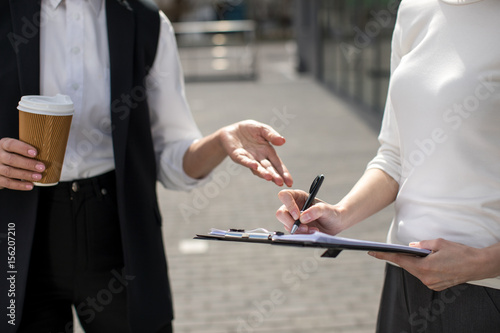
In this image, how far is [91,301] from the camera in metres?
1.80

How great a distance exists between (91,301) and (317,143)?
6.67 metres

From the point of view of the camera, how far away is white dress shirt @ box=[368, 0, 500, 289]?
55.1 inches

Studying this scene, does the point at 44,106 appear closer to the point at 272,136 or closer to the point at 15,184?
the point at 15,184

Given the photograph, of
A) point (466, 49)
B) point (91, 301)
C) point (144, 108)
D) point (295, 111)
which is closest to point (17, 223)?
point (91, 301)

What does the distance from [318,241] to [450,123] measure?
50cm

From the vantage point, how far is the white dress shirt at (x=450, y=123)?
1.40m

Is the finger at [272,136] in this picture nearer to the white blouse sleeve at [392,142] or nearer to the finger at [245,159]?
the finger at [245,159]

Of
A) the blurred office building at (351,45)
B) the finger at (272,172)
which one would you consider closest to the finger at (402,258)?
the finger at (272,172)

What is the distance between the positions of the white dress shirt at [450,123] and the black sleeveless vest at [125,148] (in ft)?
2.49

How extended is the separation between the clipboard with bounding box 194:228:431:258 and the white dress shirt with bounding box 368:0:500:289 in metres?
0.17

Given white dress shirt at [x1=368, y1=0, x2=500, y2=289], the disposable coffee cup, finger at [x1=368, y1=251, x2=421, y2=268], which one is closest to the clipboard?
finger at [x1=368, y1=251, x2=421, y2=268]

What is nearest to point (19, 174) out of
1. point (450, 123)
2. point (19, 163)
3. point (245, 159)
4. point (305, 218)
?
point (19, 163)

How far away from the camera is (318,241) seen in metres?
1.17

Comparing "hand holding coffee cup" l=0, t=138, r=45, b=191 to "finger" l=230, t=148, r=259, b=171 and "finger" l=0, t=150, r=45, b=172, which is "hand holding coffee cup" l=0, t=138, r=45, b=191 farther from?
"finger" l=230, t=148, r=259, b=171
